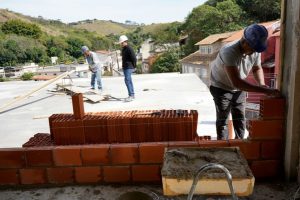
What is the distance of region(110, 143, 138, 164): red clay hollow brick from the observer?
6.50 ft

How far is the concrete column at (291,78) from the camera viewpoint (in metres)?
1.68

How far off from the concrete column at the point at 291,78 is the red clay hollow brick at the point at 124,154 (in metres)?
1.00

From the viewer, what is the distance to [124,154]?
1.99m

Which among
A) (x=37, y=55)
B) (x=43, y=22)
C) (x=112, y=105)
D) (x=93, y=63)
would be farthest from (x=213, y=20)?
(x=43, y=22)

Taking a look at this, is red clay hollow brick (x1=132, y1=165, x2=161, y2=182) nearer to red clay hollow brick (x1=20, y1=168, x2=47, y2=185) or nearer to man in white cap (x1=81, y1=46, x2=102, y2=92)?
red clay hollow brick (x1=20, y1=168, x2=47, y2=185)

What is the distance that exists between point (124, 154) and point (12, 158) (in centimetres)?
81

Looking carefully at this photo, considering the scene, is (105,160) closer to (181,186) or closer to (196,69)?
(181,186)

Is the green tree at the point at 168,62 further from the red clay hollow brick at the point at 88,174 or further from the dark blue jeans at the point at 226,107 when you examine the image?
the red clay hollow brick at the point at 88,174

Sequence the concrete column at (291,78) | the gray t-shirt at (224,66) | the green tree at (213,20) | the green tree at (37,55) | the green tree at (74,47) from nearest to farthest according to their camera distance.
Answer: the concrete column at (291,78), the gray t-shirt at (224,66), the green tree at (213,20), the green tree at (37,55), the green tree at (74,47)

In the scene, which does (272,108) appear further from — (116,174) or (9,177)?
(9,177)

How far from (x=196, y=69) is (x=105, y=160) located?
1429 inches

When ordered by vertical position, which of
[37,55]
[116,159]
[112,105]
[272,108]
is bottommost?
[112,105]

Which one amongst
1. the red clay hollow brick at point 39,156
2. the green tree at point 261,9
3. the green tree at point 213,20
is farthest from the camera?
the green tree at point 213,20

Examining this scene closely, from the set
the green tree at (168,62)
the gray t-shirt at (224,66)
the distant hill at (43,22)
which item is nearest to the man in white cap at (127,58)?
the gray t-shirt at (224,66)
